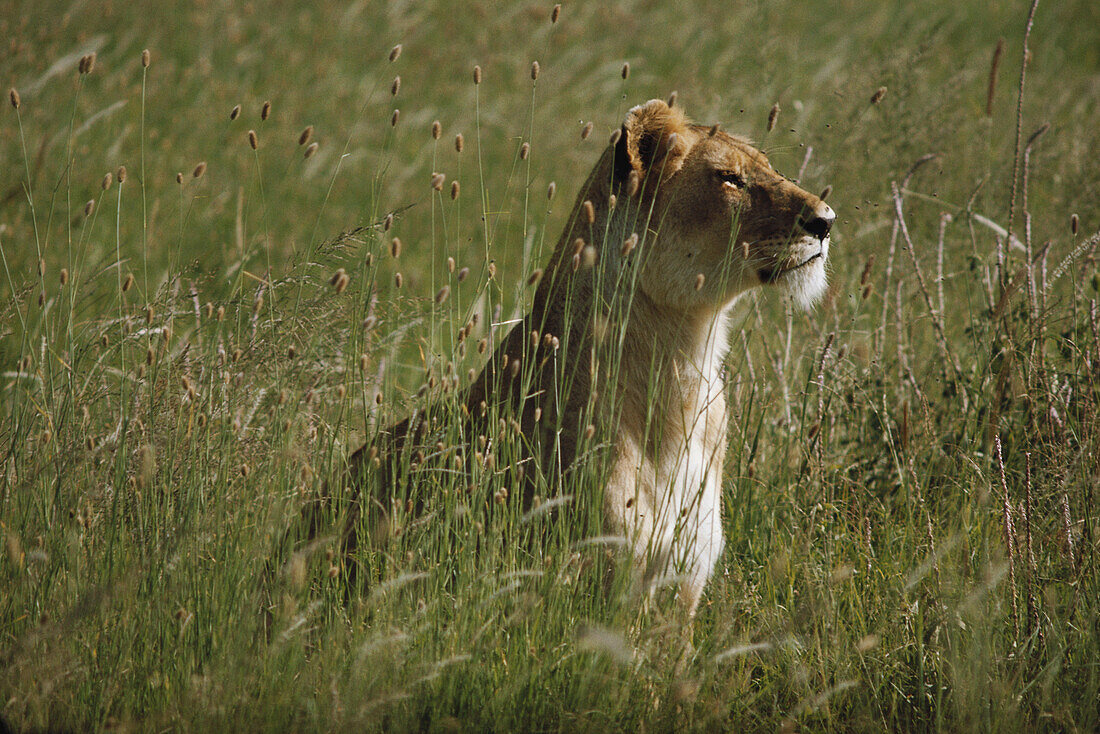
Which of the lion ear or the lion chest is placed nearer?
the lion chest

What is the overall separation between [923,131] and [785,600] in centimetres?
275

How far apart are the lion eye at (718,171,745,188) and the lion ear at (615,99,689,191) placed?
0.49ft

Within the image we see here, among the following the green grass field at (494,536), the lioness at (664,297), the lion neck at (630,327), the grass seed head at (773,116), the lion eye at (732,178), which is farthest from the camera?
the lion eye at (732,178)

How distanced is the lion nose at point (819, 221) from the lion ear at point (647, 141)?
475mm

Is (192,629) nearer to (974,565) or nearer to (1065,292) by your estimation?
(974,565)

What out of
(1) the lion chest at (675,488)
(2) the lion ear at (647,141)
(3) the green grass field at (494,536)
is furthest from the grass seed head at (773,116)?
(1) the lion chest at (675,488)

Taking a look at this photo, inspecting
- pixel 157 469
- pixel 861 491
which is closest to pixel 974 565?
pixel 861 491

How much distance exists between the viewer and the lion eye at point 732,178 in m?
3.31

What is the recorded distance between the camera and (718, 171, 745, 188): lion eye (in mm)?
3307

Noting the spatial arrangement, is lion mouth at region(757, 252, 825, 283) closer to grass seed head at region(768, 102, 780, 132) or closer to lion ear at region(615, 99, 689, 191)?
lion ear at region(615, 99, 689, 191)

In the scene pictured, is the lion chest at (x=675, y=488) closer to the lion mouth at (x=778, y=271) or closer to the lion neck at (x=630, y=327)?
the lion neck at (x=630, y=327)

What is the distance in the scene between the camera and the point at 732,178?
3324 millimetres

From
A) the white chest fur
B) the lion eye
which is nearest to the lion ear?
the lion eye

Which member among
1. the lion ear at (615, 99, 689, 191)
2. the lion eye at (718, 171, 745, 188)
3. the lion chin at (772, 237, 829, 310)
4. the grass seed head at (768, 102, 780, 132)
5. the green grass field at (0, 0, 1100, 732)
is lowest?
the green grass field at (0, 0, 1100, 732)
